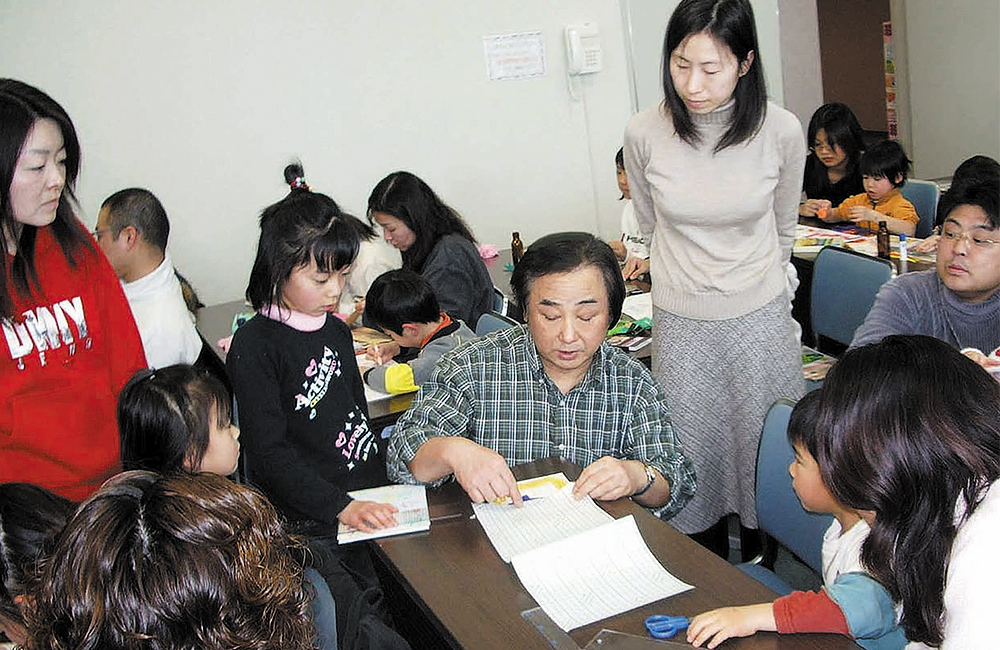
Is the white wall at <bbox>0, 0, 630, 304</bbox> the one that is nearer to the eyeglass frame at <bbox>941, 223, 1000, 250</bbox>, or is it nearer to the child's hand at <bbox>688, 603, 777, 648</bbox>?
the eyeglass frame at <bbox>941, 223, 1000, 250</bbox>

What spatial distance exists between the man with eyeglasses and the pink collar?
1410 millimetres

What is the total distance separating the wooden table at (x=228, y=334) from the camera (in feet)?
8.83

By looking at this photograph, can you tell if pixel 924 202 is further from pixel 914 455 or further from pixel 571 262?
pixel 914 455

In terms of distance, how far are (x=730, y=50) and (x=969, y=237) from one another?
0.75 metres

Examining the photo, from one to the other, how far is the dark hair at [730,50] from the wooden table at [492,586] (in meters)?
1.12

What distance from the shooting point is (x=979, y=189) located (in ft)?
7.45

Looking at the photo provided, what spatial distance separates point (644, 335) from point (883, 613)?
1856mm

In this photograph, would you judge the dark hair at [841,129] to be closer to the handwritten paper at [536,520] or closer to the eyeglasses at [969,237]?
the eyeglasses at [969,237]

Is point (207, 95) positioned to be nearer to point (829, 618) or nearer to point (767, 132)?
point (767, 132)

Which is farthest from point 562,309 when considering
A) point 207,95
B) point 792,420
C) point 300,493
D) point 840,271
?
point 207,95

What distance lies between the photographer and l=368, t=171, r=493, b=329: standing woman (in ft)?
11.7

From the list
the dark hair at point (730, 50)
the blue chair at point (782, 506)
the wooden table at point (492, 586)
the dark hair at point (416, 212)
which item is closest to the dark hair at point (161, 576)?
the wooden table at point (492, 586)

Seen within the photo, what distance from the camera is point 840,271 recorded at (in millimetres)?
3346

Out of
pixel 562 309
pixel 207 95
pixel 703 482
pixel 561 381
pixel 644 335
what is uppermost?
pixel 207 95
